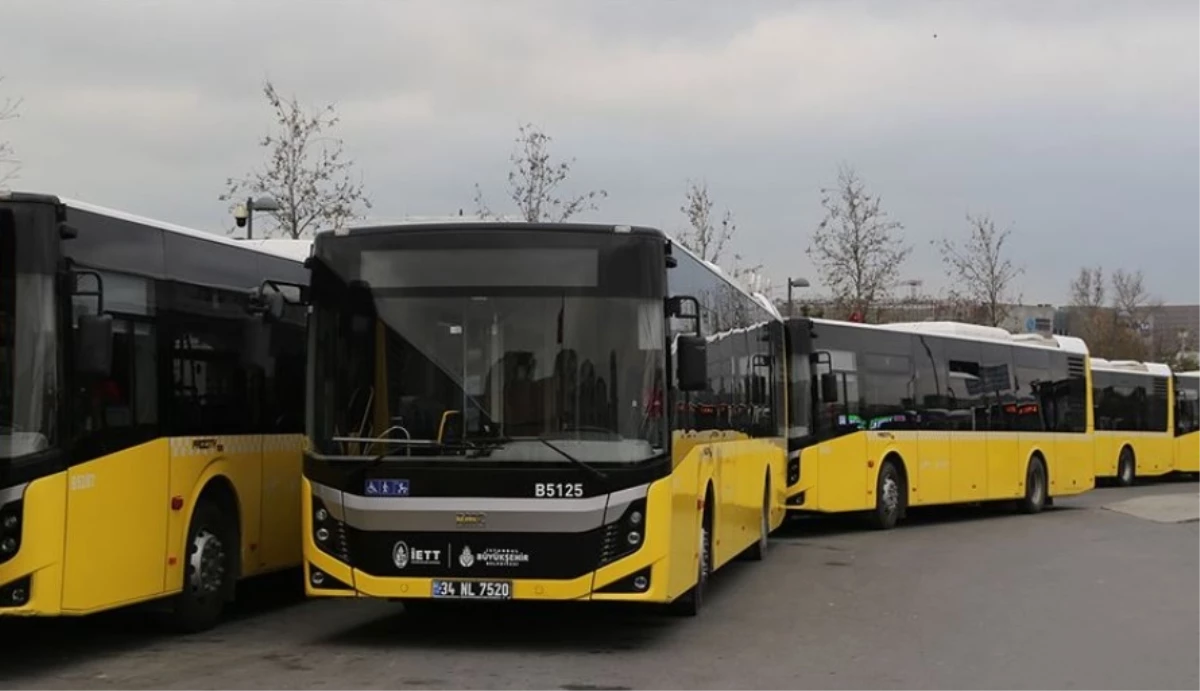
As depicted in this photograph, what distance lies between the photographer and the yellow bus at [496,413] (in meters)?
10.2

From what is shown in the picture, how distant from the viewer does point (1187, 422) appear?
4303 centimetres

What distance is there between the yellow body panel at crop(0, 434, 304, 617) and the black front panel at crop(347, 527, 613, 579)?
155 centimetres

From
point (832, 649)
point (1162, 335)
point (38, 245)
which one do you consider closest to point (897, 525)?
point (832, 649)

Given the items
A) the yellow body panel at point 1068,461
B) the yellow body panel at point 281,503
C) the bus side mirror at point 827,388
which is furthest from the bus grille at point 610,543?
the yellow body panel at point 1068,461

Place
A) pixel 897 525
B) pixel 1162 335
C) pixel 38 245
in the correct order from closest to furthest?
pixel 38 245 → pixel 897 525 → pixel 1162 335

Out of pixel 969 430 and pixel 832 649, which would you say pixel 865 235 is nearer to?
pixel 969 430

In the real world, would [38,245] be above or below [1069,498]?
above

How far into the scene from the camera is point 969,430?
82.1ft

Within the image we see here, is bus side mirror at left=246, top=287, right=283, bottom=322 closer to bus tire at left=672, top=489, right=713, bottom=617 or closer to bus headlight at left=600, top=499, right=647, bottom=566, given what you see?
bus headlight at left=600, top=499, right=647, bottom=566

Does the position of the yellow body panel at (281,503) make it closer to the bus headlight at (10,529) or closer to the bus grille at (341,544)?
the bus grille at (341,544)

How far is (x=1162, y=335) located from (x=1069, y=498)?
59.5 m

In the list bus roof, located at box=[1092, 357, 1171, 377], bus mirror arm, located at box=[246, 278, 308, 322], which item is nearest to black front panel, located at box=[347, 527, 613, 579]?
bus mirror arm, located at box=[246, 278, 308, 322]

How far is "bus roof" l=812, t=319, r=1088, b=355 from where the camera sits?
77.5 ft

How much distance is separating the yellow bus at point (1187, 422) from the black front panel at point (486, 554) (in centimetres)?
3621
